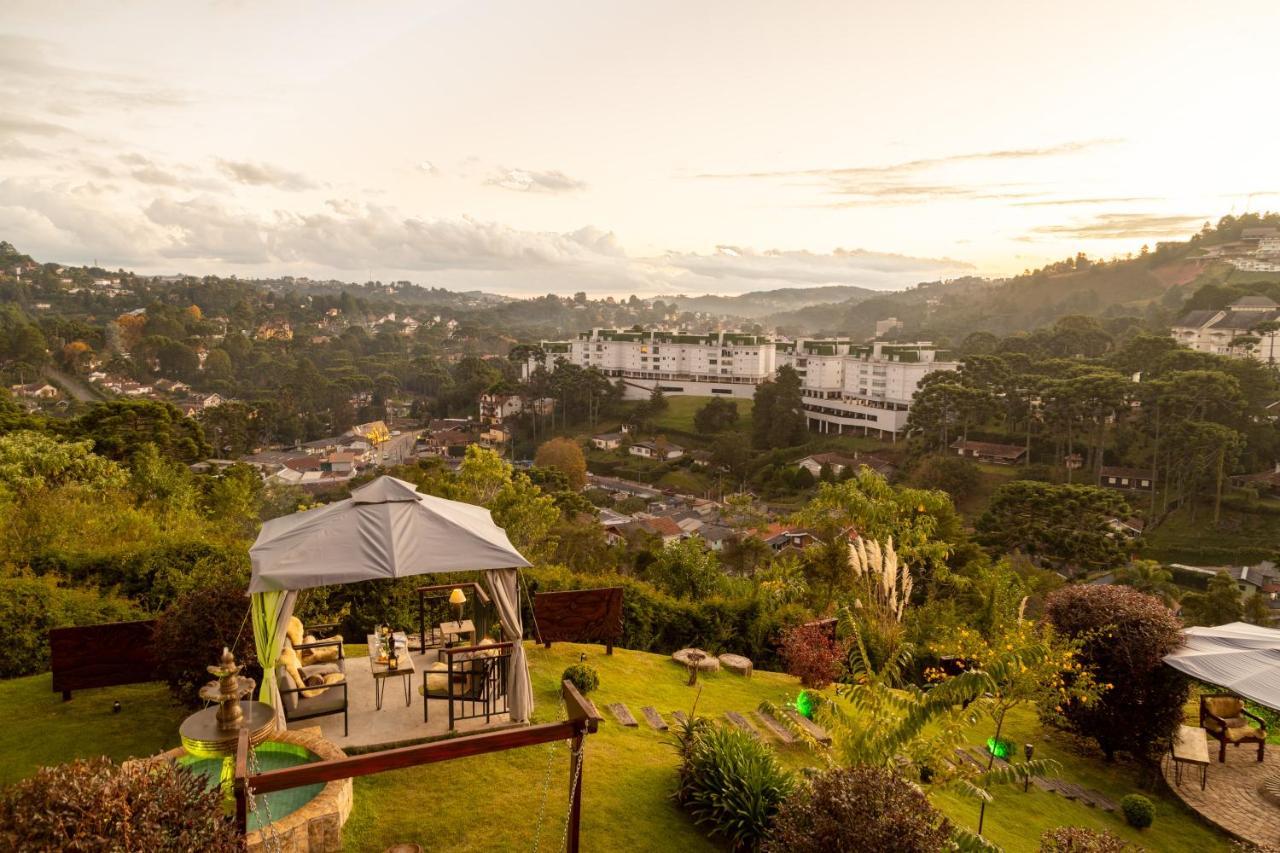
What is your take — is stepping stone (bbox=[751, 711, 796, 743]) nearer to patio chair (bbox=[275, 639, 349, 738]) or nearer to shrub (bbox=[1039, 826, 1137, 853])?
shrub (bbox=[1039, 826, 1137, 853])

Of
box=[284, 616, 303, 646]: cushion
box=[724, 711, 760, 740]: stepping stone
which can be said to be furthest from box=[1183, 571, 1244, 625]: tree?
box=[284, 616, 303, 646]: cushion

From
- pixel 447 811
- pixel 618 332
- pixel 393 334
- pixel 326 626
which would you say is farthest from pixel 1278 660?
pixel 393 334

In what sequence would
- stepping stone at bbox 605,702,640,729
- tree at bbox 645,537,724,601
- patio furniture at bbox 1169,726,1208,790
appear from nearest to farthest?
stepping stone at bbox 605,702,640,729 → patio furniture at bbox 1169,726,1208,790 → tree at bbox 645,537,724,601

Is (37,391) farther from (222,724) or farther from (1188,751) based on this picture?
(1188,751)

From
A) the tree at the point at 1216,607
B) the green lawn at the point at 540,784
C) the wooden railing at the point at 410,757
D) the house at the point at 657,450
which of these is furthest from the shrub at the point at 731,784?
the house at the point at 657,450

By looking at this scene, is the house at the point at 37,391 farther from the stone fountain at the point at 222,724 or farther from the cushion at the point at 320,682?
the stone fountain at the point at 222,724

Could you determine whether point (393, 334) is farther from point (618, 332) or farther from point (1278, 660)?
point (1278, 660)
